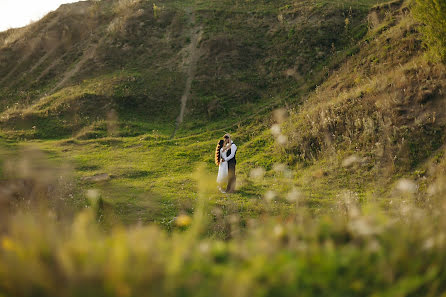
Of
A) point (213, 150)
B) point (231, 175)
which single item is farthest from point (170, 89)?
point (231, 175)

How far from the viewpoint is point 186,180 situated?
1459 centimetres

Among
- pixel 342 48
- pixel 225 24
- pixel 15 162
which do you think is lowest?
pixel 15 162

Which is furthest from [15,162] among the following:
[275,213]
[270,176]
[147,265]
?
[147,265]

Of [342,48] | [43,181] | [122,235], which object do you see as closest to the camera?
[122,235]

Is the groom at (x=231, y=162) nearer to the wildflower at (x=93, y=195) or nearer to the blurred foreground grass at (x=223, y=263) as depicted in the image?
the wildflower at (x=93, y=195)

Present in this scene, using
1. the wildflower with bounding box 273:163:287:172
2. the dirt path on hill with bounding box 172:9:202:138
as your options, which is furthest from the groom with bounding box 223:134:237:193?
the dirt path on hill with bounding box 172:9:202:138

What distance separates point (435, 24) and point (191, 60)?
1940 cm

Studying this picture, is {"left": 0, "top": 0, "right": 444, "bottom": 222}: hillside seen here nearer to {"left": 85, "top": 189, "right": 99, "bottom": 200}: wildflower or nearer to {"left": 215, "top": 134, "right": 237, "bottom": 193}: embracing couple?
{"left": 215, "top": 134, "right": 237, "bottom": 193}: embracing couple

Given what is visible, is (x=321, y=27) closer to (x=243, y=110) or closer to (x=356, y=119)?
(x=243, y=110)

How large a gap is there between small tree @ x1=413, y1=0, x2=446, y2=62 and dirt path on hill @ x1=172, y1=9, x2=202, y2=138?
1441 centimetres

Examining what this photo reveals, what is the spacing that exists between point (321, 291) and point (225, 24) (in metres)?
33.4

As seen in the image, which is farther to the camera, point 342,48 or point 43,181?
point 342,48

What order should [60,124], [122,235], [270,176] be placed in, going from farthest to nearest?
[60,124] < [270,176] < [122,235]

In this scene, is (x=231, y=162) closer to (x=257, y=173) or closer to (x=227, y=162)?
(x=227, y=162)
